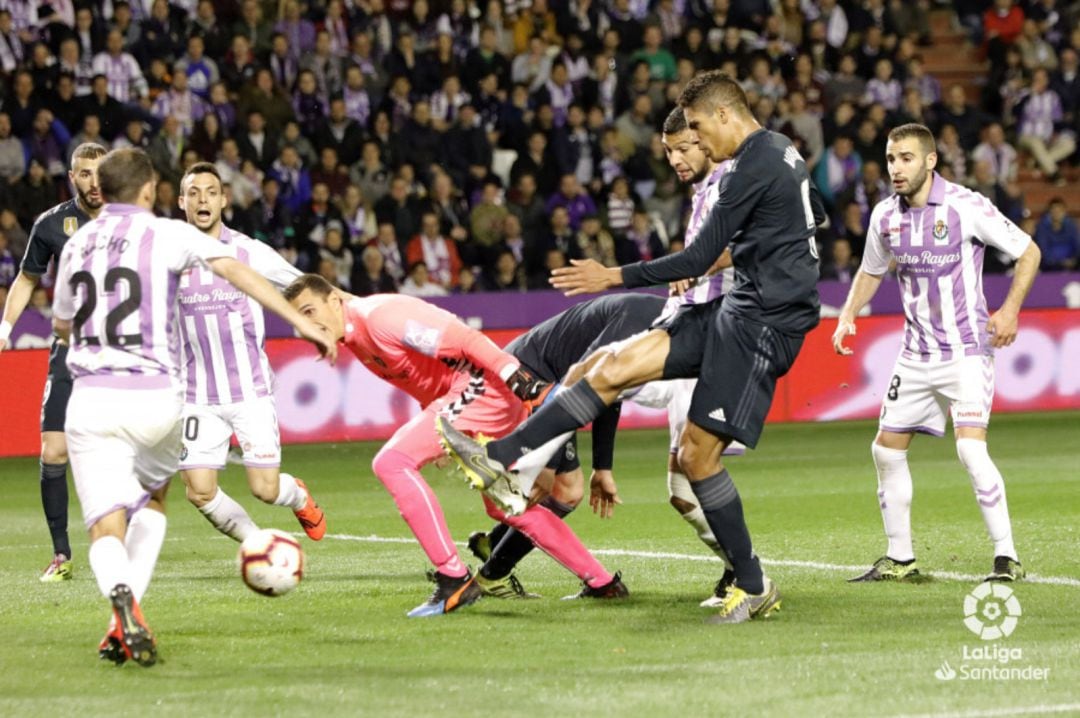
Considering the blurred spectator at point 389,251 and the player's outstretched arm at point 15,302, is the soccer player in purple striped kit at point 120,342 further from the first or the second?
the blurred spectator at point 389,251

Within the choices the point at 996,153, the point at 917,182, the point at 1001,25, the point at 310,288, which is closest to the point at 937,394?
the point at 917,182

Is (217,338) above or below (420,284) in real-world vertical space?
above

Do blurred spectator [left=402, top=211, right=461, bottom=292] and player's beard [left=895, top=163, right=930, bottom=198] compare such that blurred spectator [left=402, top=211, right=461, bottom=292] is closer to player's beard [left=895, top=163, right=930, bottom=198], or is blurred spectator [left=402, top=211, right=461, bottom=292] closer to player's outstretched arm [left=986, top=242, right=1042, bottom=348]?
player's beard [left=895, top=163, right=930, bottom=198]

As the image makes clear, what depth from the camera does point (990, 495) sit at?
8.41 m

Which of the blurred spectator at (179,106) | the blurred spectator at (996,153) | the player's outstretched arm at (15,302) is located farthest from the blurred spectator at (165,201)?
the blurred spectator at (996,153)

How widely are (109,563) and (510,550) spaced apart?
85.9 inches

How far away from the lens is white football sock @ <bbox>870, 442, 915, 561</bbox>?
334 inches

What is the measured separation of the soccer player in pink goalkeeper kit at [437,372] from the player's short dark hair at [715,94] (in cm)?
136

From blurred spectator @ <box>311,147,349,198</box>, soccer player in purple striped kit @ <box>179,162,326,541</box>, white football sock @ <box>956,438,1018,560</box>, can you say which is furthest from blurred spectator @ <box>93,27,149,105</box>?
white football sock @ <box>956,438,1018,560</box>

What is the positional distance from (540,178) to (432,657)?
14.1 metres

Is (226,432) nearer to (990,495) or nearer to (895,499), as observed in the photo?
(895,499)

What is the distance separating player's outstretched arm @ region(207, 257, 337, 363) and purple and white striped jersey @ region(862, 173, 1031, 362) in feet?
11.0

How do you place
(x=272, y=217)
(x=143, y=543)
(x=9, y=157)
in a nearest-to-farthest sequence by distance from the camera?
1. (x=143, y=543)
2. (x=9, y=157)
3. (x=272, y=217)

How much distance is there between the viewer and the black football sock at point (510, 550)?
8047 mm
